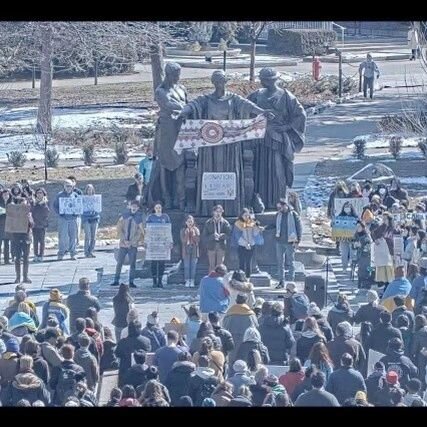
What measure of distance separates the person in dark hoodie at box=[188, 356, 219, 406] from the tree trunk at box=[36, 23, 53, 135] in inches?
717

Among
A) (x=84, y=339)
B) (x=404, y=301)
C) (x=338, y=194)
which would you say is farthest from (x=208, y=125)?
(x=84, y=339)

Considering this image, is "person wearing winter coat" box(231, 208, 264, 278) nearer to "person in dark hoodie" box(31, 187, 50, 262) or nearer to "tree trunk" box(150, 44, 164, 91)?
"person in dark hoodie" box(31, 187, 50, 262)

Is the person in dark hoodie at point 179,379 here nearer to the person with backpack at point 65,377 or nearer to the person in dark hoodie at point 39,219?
Answer: the person with backpack at point 65,377

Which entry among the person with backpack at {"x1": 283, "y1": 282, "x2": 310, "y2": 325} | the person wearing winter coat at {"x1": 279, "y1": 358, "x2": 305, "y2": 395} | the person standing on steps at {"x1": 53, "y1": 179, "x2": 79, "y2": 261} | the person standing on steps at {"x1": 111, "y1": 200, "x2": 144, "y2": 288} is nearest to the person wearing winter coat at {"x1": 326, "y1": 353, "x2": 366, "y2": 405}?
the person wearing winter coat at {"x1": 279, "y1": 358, "x2": 305, "y2": 395}

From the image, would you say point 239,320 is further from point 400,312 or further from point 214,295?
point 214,295

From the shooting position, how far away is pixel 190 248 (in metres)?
16.6

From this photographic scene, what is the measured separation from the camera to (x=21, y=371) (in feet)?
35.1

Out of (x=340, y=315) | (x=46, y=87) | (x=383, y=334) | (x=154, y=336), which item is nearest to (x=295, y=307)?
(x=340, y=315)

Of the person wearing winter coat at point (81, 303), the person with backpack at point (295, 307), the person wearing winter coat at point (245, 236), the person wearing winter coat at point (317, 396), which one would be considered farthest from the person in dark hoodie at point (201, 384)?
→ the person wearing winter coat at point (245, 236)

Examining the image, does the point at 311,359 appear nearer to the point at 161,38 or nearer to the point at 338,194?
the point at 338,194

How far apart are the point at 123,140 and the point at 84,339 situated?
55.8 ft

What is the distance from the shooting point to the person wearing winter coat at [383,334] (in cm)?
1193

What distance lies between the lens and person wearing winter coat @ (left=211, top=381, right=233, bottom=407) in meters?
10.1

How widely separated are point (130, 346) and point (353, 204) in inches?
262
